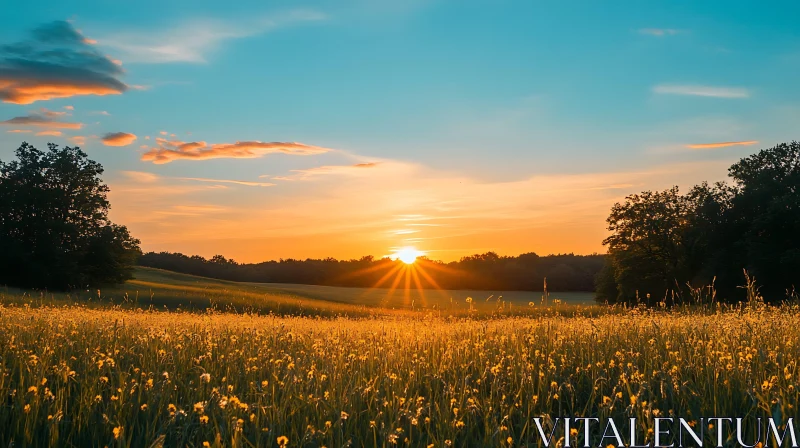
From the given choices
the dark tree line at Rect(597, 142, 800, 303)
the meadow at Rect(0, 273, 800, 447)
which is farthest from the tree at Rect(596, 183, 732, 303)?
the meadow at Rect(0, 273, 800, 447)

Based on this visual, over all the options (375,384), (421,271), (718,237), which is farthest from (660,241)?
(375,384)

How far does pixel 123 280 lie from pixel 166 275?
2537cm

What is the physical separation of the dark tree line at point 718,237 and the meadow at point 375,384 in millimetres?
35148

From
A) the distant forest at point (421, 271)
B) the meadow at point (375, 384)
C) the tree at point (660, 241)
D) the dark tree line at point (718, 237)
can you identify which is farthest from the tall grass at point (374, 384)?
the distant forest at point (421, 271)

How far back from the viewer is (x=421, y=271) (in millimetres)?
87188

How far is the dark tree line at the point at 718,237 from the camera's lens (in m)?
40.6

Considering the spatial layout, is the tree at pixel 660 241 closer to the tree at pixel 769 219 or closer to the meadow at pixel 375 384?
the tree at pixel 769 219

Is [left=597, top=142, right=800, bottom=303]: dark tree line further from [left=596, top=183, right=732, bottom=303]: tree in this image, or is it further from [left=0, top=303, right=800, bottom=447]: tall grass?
[left=0, top=303, right=800, bottom=447]: tall grass

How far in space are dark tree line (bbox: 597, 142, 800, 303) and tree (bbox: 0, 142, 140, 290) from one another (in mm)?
44900

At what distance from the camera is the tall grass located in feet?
15.5

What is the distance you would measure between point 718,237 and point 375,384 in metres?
47.1

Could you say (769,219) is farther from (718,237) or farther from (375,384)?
(375,384)

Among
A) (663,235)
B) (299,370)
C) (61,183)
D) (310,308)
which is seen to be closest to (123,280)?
(61,183)

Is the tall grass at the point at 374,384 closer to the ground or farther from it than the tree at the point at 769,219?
closer to the ground
